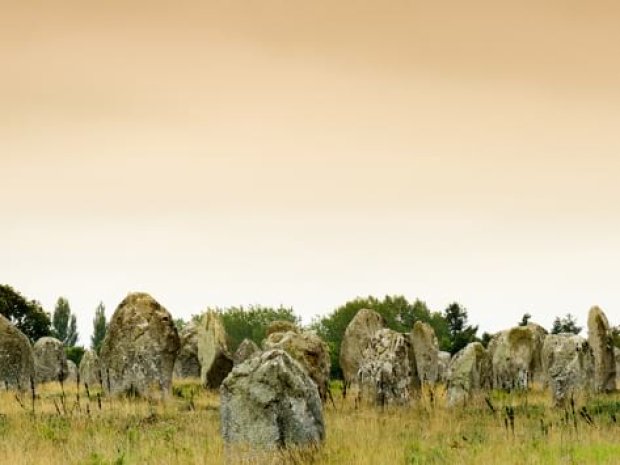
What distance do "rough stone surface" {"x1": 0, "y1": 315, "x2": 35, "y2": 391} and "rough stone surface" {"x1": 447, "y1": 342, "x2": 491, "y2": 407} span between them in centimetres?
1430

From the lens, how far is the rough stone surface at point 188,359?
4691 cm

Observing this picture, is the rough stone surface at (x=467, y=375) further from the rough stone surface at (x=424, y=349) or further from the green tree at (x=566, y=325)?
the green tree at (x=566, y=325)

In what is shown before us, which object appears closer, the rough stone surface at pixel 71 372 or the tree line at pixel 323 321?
the rough stone surface at pixel 71 372

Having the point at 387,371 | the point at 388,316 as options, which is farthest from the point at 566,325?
the point at 387,371

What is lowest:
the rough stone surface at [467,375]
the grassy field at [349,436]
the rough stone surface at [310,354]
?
the grassy field at [349,436]

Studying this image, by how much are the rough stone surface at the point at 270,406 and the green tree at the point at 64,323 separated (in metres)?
114

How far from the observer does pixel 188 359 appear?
47375mm

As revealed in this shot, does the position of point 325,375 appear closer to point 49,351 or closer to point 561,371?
point 561,371

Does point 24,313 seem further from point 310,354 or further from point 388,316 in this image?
point 310,354

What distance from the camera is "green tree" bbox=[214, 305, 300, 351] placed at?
103062mm

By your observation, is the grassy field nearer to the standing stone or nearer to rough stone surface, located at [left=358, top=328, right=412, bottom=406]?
rough stone surface, located at [left=358, top=328, right=412, bottom=406]

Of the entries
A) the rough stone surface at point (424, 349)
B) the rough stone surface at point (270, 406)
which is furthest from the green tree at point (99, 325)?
the rough stone surface at point (270, 406)

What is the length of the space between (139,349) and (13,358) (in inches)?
204

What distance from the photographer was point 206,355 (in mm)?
38344
